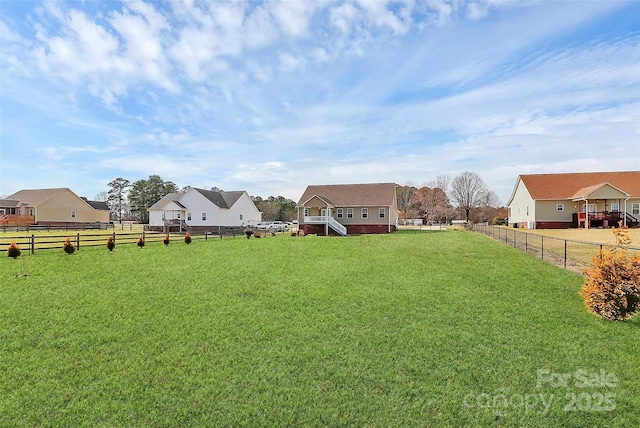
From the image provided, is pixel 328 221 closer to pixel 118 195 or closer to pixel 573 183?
pixel 573 183

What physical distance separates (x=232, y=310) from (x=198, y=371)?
2.50 meters

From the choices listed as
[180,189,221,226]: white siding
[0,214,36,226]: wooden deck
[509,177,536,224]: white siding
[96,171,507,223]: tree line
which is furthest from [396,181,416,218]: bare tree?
[0,214,36,226]: wooden deck

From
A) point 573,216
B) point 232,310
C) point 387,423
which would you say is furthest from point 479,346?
point 573,216

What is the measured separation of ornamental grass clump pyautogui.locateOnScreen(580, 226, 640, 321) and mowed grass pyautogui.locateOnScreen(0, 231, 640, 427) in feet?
1.12

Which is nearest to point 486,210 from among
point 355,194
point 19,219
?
point 355,194

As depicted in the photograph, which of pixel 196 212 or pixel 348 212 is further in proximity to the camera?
pixel 196 212

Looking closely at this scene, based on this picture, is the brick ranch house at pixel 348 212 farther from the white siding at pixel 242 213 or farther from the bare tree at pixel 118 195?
the bare tree at pixel 118 195

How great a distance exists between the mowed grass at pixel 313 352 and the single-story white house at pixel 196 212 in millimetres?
30667

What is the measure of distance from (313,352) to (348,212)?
29.5 m

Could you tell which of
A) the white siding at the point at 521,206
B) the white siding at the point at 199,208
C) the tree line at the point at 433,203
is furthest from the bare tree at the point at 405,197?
the white siding at the point at 199,208

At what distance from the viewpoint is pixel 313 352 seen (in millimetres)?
5973

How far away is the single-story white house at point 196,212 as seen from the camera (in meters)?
40.9

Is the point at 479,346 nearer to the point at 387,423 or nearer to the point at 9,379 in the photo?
the point at 387,423

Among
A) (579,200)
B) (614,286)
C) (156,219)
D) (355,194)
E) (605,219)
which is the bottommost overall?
(614,286)
